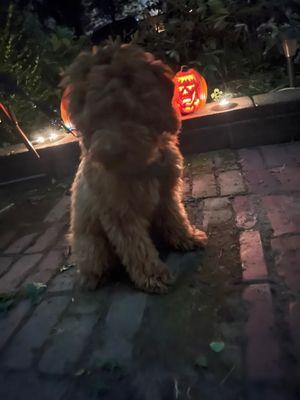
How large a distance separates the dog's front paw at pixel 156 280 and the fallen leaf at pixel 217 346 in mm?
543

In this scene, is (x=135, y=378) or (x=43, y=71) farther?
(x=43, y=71)

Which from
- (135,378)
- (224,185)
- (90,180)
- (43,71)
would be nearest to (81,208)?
(90,180)

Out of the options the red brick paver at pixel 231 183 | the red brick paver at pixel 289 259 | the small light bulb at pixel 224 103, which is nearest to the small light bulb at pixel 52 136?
the small light bulb at pixel 224 103

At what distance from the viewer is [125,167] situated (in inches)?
83.8

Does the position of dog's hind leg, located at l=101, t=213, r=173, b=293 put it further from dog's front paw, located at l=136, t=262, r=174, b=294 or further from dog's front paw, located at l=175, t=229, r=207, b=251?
dog's front paw, located at l=175, t=229, r=207, b=251

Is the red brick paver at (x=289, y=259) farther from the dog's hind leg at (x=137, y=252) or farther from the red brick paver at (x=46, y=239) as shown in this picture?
the red brick paver at (x=46, y=239)

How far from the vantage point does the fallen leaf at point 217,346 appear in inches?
75.5

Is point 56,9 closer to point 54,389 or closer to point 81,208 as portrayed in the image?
point 81,208

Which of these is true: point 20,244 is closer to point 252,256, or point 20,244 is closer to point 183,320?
point 183,320

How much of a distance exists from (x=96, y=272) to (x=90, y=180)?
657 mm

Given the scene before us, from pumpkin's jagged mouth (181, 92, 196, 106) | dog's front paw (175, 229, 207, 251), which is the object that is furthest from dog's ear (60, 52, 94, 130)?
pumpkin's jagged mouth (181, 92, 196, 106)

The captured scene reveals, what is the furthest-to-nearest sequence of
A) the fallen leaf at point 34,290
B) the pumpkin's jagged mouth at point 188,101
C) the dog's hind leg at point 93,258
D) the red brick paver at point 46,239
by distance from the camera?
the pumpkin's jagged mouth at point 188,101 < the red brick paver at point 46,239 < the fallen leaf at point 34,290 < the dog's hind leg at point 93,258

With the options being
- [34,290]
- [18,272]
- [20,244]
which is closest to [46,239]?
[20,244]

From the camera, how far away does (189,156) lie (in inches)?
180
